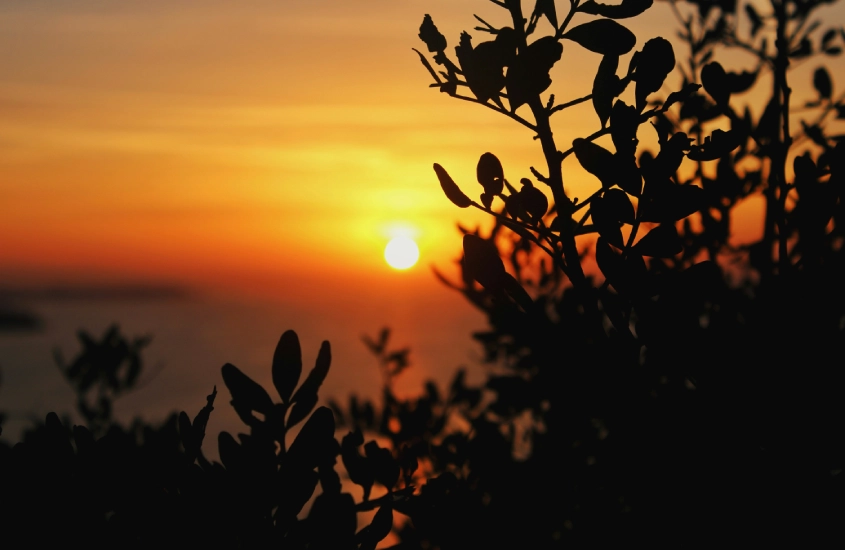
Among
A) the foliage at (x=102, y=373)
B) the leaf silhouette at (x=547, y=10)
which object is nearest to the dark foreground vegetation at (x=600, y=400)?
the leaf silhouette at (x=547, y=10)

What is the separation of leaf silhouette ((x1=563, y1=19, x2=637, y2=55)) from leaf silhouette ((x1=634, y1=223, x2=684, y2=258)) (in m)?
0.48

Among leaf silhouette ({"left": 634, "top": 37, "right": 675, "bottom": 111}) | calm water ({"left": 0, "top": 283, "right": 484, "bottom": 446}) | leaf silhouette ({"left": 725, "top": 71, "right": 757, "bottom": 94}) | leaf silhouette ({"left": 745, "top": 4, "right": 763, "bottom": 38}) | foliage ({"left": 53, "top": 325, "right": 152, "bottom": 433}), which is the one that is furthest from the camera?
calm water ({"left": 0, "top": 283, "right": 484, "bottom": 446})

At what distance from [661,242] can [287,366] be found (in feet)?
3.23

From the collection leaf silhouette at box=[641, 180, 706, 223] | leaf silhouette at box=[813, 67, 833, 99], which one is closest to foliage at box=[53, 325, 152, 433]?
leaf silhouette at box=[641, 180, 706, 223]

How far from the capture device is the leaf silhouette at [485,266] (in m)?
1.94

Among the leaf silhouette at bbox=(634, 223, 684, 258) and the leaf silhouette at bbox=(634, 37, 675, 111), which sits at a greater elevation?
the leaf silhouette at bbox=(634, 37, 675, 111)

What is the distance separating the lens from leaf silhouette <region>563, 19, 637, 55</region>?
2.09 metres

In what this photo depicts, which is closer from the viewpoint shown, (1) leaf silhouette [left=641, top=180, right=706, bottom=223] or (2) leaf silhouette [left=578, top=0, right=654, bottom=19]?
(1) leaf silhouette [left=641, top=180, right=706, bottom=223]

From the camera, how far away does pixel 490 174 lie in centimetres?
211

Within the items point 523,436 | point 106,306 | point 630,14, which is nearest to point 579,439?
point 630,14

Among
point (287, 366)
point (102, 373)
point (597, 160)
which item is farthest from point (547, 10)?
point (102, 373)

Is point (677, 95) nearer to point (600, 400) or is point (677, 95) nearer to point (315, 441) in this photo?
point (600, 400)

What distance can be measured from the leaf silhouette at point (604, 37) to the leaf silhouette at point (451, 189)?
1.54ft

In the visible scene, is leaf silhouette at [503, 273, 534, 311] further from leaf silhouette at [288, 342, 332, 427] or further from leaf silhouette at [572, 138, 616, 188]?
leaf silhouette at [288, 342, 332, 427]
